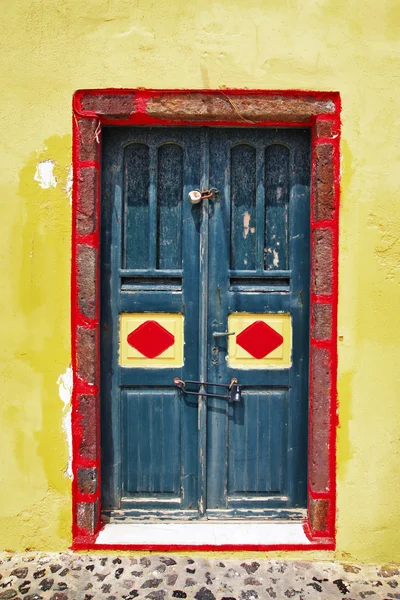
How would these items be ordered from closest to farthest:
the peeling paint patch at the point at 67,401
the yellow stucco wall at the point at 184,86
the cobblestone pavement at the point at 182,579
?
the cobblestone pavement at the point at 182,579 < the yellow stucco wall at the point at 184,86 < the peeling paint patch at the point at 67,401

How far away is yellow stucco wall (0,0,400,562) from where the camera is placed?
9.88 feet

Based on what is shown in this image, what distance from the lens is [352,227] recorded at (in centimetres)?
306

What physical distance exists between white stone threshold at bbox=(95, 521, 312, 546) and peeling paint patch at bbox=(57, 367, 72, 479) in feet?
1.52

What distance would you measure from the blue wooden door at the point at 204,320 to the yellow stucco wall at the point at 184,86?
0.94 ft

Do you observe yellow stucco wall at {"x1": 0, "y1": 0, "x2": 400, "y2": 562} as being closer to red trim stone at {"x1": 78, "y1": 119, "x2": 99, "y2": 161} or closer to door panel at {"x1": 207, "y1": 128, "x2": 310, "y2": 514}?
red trim stone at {"x1": 78, "y1": 119, "x2": 99, "y2": 161}

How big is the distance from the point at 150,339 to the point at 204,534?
1.20 metres

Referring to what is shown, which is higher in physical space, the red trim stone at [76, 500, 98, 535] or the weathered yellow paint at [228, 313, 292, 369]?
the weathered yellow paint at [228, 313, 292, 369]

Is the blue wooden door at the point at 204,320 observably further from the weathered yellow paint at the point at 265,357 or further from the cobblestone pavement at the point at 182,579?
the cobblestone pavement at the point at 182,579

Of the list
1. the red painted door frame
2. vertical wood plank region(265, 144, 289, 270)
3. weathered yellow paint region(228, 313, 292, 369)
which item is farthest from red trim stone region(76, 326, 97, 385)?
vertical wood plank region(265, 144, 289, 270)

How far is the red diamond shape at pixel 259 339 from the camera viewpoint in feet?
10.6

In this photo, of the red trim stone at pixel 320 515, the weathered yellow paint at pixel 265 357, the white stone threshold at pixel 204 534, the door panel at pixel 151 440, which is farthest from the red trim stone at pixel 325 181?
Answer: the white stone threshold at pixel 204 534

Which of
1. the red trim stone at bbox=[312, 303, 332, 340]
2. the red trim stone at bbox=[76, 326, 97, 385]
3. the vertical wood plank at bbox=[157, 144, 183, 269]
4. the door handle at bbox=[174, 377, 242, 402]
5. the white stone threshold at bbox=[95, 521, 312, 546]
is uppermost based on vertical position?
the vertical wood plank at bbox=[157, 144, 183, 269]

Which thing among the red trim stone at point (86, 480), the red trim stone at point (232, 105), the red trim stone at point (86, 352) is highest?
the red trim stone at point (232, 105)

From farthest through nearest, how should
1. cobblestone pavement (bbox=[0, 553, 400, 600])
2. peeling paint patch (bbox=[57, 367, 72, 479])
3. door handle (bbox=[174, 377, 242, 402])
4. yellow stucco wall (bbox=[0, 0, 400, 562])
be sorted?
door handle (bbox=[174, 377, 242, 402]) → peeling paint patch (bbox=[57, 367, 72, 479]) → yellow stucco wall (bbox=[0, 0, 400, 562]) → cobblestone pavement (bbox=[0, 553, 400, 600])
